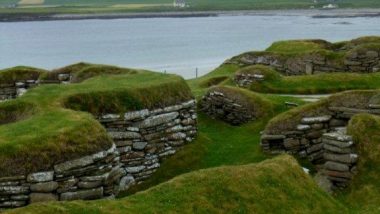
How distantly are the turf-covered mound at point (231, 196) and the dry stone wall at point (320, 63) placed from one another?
21.1 meters

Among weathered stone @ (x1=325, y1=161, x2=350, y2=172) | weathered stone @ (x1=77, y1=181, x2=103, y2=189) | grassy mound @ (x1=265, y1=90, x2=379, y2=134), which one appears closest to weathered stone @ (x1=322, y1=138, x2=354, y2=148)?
weathered stone @ (x1=325, y1=161, x2=350, y2=172)

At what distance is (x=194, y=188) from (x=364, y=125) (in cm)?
800

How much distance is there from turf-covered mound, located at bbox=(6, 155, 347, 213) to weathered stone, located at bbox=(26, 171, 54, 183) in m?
2.56

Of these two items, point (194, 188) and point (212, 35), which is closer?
point (194, 188)

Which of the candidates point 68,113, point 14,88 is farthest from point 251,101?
point 14,88

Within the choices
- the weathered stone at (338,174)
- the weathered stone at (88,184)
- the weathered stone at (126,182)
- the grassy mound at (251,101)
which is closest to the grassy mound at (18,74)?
the grassy mound at (251,101)

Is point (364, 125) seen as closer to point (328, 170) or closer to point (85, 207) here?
point (328, 170)

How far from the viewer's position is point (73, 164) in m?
17.2

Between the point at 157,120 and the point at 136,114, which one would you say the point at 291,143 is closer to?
the point at 157,120

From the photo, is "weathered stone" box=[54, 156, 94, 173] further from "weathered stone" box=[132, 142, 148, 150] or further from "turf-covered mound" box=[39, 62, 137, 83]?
"turf-covered mound" box=[39, 62, 137, 83]

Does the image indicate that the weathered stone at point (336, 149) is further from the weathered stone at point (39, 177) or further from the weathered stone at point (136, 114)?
the weathered stone at point (39, 177)

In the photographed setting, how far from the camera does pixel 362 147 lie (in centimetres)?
2033

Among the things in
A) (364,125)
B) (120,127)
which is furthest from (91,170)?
(364,125)

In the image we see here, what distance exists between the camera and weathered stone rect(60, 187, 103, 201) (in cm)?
1700
